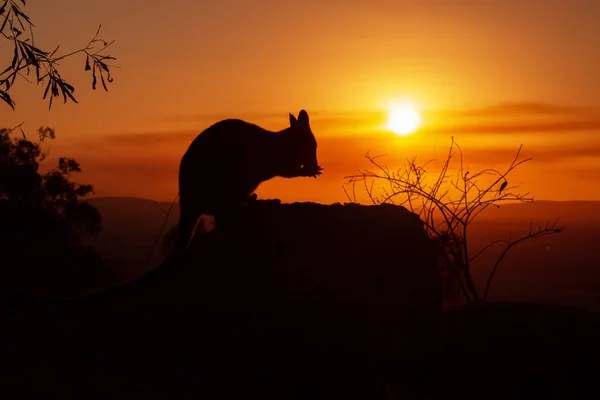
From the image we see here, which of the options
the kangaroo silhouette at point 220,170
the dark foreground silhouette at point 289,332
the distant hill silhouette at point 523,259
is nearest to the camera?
the dark foreground silhouette at point 289,332

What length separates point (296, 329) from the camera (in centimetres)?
770

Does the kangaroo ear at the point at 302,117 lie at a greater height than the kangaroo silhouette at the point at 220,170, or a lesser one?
greater

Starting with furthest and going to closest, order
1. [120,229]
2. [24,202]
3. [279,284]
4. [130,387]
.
A: 1. [120,229]
2. [24,202]
3. [279,284]
4. [130,387]

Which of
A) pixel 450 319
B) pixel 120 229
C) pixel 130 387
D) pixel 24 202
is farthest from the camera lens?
pixel 120 229

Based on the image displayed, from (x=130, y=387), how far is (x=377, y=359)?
8.65ft

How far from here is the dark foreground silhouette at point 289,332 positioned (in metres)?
7.59

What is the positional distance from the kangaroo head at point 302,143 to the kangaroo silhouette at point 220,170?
1.52ft

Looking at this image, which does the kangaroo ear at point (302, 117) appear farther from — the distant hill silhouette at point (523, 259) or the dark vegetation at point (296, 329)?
the distant hill silhouette at point (523, 259)

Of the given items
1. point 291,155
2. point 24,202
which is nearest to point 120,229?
point 24,202

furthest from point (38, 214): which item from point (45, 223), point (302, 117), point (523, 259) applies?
point (523, 259)

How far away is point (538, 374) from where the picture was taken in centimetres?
757

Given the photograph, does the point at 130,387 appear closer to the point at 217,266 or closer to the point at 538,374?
the point at 217,266

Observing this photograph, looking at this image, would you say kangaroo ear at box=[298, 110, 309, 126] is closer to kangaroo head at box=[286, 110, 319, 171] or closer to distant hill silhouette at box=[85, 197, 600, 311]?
kangaroo head at box=[286, 110, 319, 171]

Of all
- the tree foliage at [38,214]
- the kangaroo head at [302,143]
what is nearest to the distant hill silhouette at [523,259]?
the tree foliage at [38,214]
